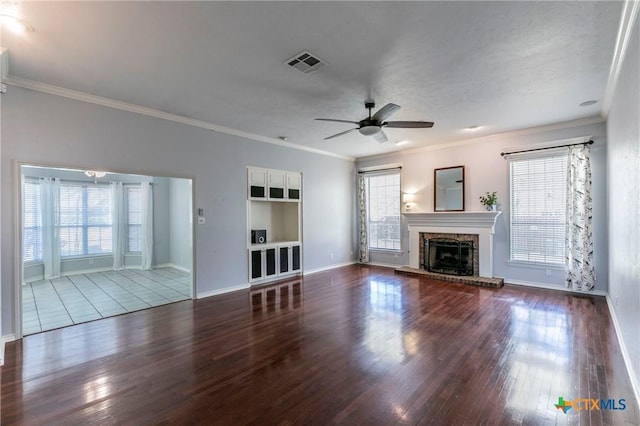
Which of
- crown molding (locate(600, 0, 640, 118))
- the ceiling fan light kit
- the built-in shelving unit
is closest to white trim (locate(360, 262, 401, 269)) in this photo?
the built-in shelving unit

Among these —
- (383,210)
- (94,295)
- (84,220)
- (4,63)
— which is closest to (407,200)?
(383,210)

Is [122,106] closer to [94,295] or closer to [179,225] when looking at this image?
[94,295]

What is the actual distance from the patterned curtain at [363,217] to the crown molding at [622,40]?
16.4 ft

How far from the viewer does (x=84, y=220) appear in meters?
7.34

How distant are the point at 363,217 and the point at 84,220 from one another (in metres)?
7.11

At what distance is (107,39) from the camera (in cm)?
267

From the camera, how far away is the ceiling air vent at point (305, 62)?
2.94 m

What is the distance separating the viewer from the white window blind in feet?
20.7

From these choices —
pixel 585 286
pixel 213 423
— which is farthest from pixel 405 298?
Answer: pixel 213 423

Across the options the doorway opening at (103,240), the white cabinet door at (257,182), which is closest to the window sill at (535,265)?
the white cabinet door at (257,182)

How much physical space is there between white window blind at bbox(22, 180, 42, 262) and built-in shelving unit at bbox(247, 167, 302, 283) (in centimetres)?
477

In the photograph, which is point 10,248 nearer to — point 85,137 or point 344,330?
point 85,137

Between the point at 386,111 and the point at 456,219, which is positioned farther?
the point at 456,219

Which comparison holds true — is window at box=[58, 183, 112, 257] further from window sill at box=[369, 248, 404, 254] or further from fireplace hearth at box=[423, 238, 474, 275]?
fireplace hearth at box=[423, 238, 474, 275]
